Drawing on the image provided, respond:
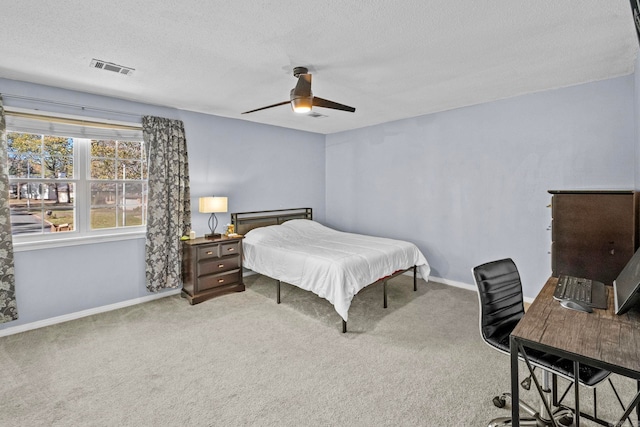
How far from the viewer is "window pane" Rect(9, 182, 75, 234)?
3.33 m

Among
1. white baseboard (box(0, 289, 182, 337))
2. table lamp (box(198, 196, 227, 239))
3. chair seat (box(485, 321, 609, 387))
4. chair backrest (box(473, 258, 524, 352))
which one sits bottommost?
white baseboard (box(0, 289, 182, 337))

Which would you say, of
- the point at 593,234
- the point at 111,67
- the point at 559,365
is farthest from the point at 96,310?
the point at 593,234

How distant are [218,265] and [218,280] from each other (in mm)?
202

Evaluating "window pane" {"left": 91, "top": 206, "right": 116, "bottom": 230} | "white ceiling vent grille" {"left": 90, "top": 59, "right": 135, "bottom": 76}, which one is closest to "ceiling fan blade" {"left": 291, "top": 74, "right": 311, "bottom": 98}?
"white ceiling vent grille" {"left": 90, "top": 59, "right": 135, "bottom": 76}

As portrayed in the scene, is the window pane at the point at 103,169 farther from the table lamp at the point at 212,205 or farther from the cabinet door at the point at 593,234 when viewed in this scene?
the cabinet door at the point at 593,234

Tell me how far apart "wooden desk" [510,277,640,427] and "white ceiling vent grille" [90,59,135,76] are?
3.60 m

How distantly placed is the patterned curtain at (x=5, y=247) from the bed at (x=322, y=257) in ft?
8.23

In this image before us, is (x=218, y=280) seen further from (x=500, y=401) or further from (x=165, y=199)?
(x=500, y=401)

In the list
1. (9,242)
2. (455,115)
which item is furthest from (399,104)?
(9,242)

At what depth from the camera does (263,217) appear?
17.7 ft

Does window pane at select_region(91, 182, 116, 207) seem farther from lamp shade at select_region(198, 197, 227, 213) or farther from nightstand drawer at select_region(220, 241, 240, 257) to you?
nightstand drawer at select_region(220, 241, 240, 257)

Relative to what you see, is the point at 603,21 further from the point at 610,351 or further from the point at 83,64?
the point at 83,64

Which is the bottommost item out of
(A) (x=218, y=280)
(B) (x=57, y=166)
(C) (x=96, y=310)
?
(C) (x=96, y=310)

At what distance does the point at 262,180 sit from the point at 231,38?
3114mm
